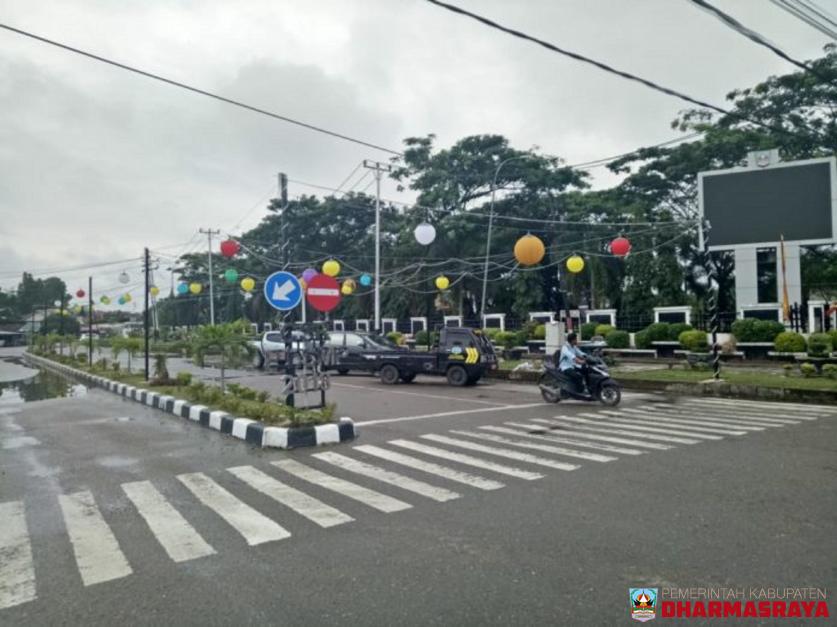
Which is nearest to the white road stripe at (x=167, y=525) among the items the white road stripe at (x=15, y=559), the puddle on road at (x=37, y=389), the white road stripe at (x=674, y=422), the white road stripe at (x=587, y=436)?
the white road stripe at (x=15, y=559)

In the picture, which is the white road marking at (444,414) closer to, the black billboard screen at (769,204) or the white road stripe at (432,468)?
the white road stripe at (432,468)

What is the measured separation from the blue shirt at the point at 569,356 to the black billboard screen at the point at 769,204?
1657cm

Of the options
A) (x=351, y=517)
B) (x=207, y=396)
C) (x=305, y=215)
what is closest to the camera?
(x=351, y=517)

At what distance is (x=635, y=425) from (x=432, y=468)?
4.32m

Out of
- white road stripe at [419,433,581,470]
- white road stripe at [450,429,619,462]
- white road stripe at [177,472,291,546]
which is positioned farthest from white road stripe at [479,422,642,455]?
white road stripe at [177,472,291,546]

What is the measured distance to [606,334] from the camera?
985 inches

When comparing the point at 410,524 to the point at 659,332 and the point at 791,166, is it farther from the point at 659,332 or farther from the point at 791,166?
the point at 791,166

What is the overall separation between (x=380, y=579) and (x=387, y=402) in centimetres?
924

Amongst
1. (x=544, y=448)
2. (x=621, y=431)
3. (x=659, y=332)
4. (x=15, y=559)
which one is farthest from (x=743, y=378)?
(x=15, y=559)

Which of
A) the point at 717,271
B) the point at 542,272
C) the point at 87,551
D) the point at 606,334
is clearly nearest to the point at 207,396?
the point at 87,551

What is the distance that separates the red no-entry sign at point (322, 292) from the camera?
9.59 m

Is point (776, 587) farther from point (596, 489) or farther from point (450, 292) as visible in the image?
point (450, 292)

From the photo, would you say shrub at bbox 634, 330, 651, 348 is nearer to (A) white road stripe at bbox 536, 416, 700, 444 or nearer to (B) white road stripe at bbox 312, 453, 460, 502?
(A) white road stripe at bbox 536, 416, 700, 444

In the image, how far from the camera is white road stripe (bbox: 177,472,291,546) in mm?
4520
